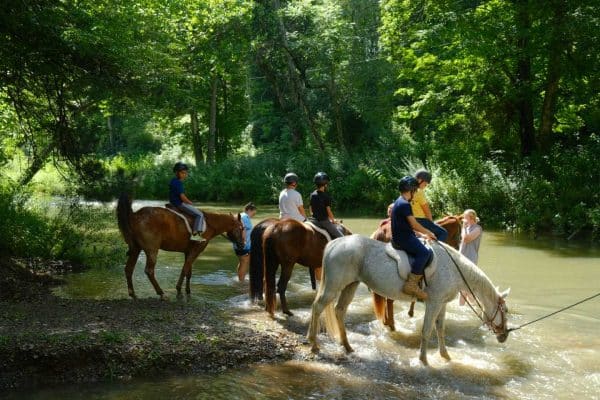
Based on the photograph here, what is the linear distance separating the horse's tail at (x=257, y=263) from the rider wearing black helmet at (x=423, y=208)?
2.74 meters

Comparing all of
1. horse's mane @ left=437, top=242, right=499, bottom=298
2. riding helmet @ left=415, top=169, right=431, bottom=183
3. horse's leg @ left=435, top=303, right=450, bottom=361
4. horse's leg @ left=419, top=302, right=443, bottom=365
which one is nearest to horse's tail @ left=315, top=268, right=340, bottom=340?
horse's leg @ left=419, top=302, right=443, bottom=365

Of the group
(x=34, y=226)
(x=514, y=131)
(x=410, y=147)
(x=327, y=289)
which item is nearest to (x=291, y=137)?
(x=410, y=147)

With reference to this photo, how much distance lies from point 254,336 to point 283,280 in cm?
207

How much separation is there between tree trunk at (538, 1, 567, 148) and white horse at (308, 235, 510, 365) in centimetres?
1391

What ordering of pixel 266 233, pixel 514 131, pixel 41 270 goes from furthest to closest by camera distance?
pixel 514 131, pixel 41 270, pixel 266 233

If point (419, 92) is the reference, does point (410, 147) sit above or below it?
below

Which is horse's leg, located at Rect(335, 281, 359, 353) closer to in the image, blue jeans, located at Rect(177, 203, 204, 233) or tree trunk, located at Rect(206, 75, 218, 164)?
blue jeans, located at Rect(177, 203, 204, 233)

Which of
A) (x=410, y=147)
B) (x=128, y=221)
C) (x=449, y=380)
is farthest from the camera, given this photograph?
(x=410, y=147)

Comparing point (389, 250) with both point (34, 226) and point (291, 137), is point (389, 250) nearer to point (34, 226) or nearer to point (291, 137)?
point (34, 226)

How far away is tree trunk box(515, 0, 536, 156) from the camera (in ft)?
65.7

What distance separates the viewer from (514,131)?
2536 cm

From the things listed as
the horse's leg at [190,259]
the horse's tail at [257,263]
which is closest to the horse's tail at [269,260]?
the horse's tail at [257,263]

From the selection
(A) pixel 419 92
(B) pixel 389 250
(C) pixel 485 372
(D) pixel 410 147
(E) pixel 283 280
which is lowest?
(C) pixel 485 372

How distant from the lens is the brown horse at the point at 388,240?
919cm
